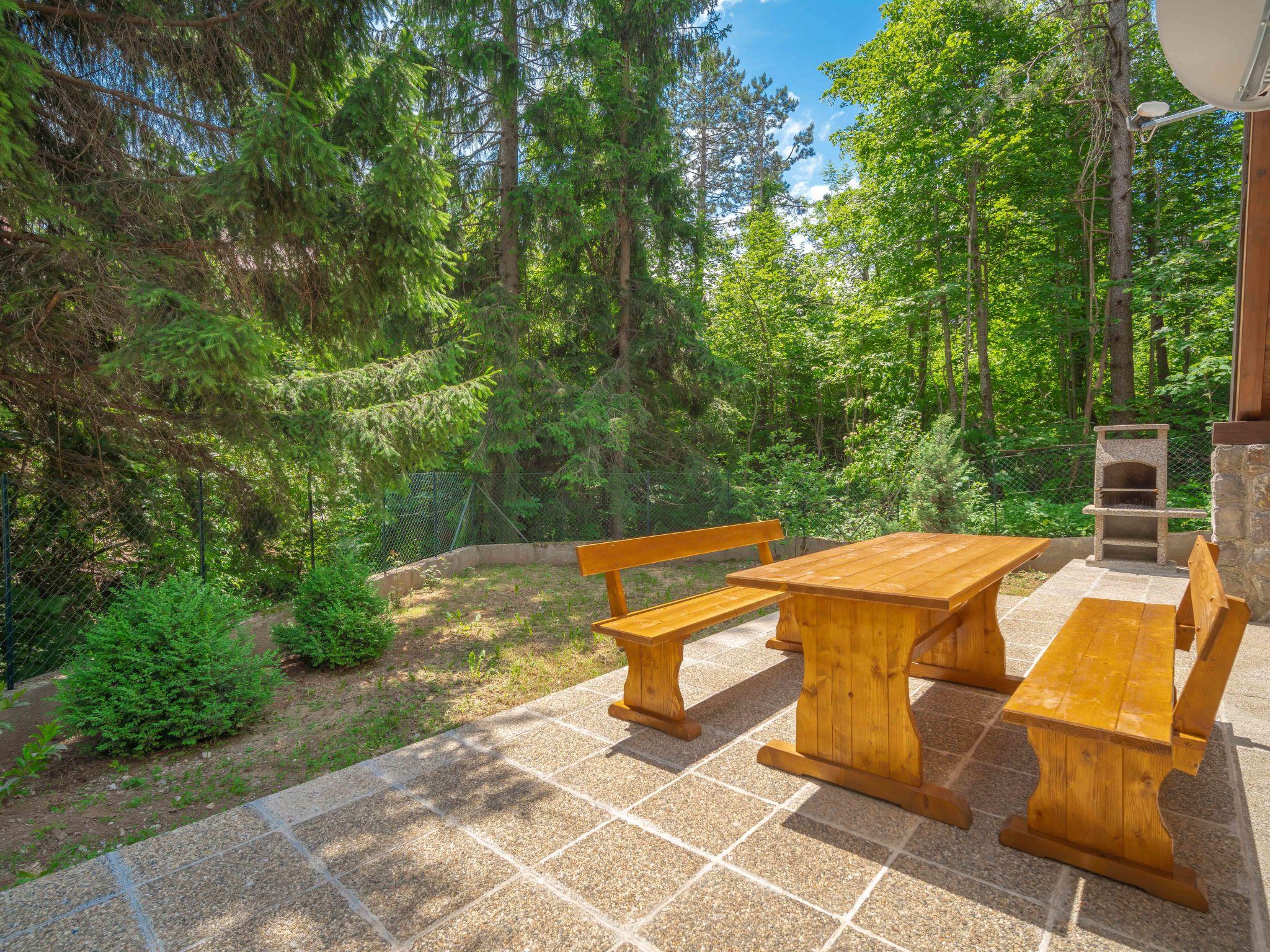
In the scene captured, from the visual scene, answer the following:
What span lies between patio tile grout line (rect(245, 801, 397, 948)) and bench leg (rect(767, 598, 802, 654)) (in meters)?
3.10

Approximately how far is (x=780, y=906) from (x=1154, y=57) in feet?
49.9

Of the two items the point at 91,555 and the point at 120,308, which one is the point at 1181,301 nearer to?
the point at 120,308

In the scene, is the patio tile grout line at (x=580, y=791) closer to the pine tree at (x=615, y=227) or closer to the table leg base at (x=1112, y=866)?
the table leg base at (x=1112, y=866)

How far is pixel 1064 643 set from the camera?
2.62m

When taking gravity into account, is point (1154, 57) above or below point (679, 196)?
above

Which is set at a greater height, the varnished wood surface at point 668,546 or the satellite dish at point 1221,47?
the satellite dish at point 1221,47

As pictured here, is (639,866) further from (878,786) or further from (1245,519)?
(1245,519)

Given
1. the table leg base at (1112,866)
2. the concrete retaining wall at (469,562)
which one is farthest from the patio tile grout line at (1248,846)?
the concrete retaining wall at (469,562)

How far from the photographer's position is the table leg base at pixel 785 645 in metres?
4.34

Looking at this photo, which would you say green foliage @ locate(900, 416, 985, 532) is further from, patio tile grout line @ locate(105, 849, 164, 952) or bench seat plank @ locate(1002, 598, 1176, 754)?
patio tile grout line @ locate(105, 849, 164, 952)

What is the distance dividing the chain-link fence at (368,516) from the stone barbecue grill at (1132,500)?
27.7 inches

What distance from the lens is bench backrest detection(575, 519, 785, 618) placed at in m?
3.37

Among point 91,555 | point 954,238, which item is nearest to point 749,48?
point 954,238

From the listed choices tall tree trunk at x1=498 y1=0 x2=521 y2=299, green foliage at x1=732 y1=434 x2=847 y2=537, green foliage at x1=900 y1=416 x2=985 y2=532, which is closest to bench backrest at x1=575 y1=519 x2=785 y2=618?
green foliage at x1=900 y1=416 x2=985 y2=532
